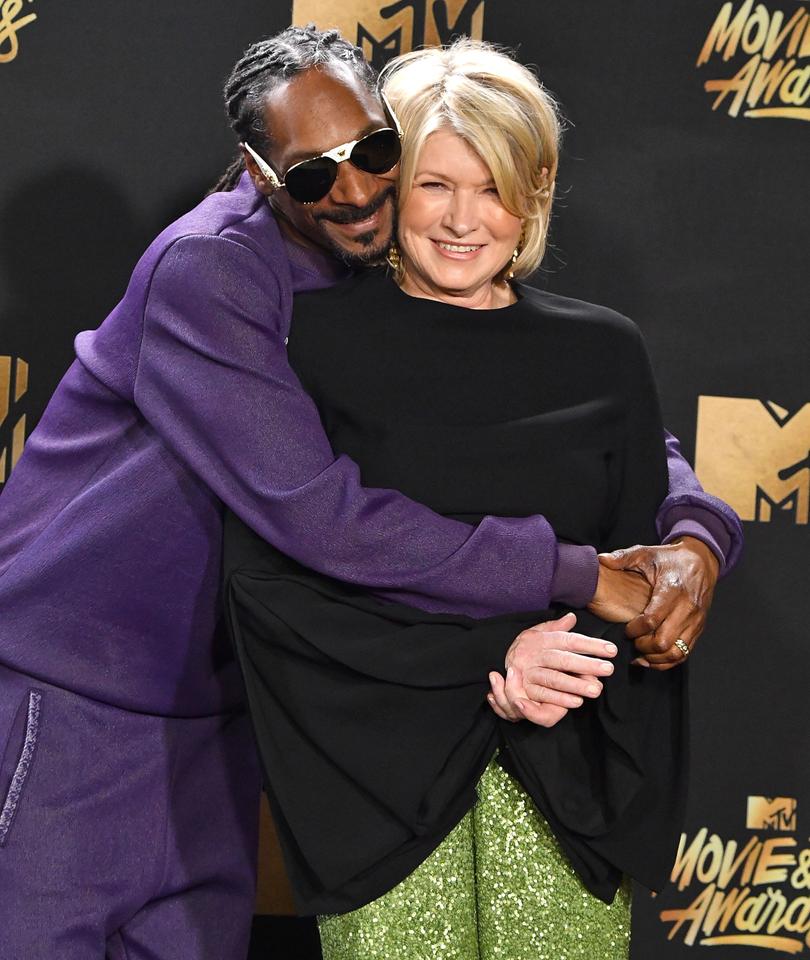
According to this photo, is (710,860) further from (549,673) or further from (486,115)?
(486,115)

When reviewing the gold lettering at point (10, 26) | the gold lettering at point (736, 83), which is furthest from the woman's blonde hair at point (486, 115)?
the gold lettering at point (10, 26)

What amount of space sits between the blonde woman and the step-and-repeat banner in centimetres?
73

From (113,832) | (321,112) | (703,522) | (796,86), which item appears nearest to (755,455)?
(796,86)

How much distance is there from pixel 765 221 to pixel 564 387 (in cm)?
94

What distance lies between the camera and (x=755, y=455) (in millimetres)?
2309

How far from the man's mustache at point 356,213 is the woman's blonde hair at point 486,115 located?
3 centimetres

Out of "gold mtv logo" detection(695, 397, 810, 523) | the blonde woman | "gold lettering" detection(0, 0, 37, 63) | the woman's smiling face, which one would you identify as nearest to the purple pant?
the blonde woman

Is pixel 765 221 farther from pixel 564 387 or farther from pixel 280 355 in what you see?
pixel 280 355

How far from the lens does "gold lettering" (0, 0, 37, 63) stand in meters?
2.18

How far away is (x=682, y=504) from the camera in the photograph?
61.6 inches

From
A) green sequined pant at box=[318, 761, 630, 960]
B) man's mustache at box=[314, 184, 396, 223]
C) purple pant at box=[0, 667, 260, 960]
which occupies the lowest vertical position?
purple pant at box=[0, 667, 260, 960]

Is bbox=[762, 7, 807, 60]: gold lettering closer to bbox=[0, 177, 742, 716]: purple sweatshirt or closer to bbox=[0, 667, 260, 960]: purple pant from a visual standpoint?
bbox=[0, 177, 742, 716]: purple sweatshirt

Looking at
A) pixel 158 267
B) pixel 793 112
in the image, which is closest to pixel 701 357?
pixel 793 112

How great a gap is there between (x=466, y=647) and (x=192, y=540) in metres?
0.37
